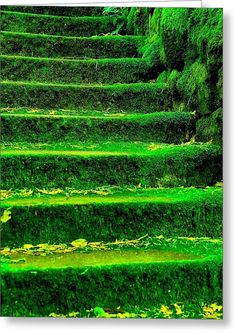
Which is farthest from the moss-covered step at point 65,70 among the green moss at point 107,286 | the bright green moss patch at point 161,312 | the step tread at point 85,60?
the bright green moss patch at point 161,312

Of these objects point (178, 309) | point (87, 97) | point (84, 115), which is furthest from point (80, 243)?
point (87, 97)

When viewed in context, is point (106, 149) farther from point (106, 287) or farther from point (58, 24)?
point (58, 24)

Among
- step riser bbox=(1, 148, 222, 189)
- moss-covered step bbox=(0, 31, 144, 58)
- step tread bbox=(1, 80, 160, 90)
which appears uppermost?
moss-covered step bbox=(0, 31, 144, 58)

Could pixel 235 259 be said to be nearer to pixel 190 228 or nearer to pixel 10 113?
pixel 190 228

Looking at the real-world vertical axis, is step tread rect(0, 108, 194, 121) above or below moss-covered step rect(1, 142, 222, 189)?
above

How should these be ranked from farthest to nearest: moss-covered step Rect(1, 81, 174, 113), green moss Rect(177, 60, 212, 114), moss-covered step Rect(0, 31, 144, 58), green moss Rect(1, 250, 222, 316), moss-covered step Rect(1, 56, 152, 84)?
moss-covered step Rect(0, 31, 144, 58), moss-covered step Rect(1, 56, 152, 84), moss-covered step Rect(1, 81, 174, 113), green moss Rect(177, 60, 212, 114), green moss Rect(1, 250, 222, 316)

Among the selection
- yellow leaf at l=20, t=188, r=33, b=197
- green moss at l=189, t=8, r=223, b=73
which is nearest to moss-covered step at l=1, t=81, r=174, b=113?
green moss at l=189, t=8, r=223, b=73

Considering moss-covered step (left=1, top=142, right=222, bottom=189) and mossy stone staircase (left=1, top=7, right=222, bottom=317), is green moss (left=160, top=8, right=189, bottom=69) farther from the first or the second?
moss-covered step (left=1, top=142, right=222, bottom=189)
